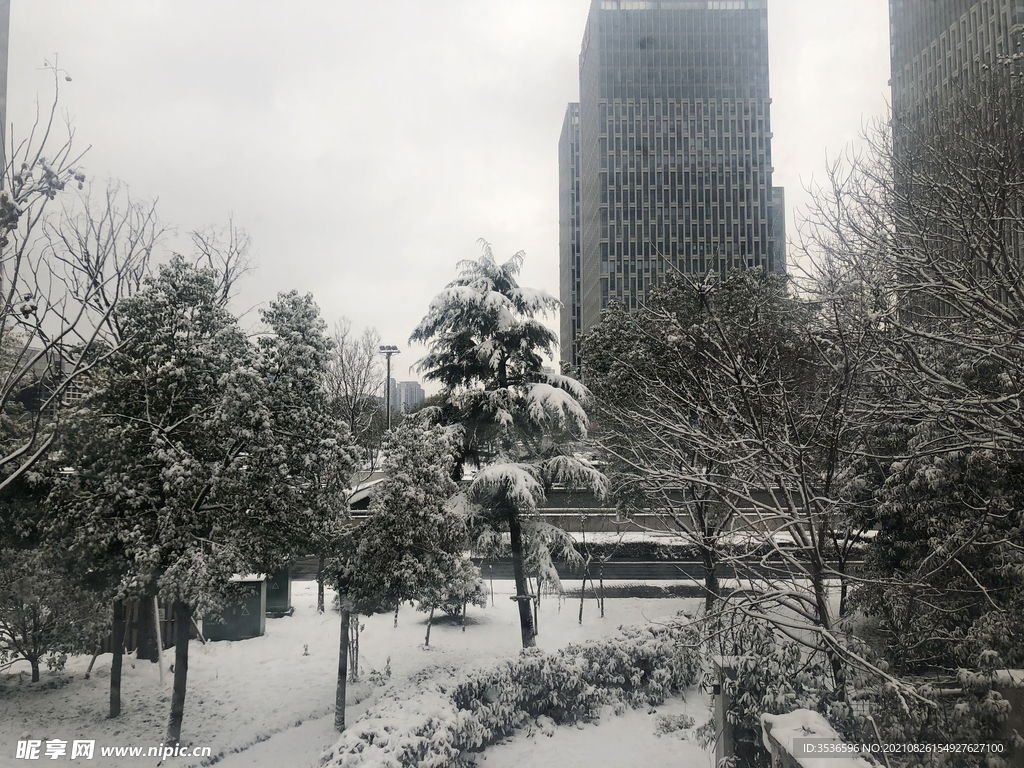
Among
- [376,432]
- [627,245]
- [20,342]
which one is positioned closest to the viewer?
[20,342]

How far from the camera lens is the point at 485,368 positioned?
32.0ft

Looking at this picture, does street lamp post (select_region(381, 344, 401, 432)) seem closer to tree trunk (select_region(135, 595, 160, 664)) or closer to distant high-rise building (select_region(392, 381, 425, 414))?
distant high-rise building (select_region(392, 381, 425, 414))

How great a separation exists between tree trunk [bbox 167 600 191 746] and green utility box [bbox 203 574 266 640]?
7.57ft

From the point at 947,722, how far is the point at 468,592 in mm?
5422

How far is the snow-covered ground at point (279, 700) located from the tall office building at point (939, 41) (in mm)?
7853

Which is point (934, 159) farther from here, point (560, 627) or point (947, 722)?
point (560, 627)

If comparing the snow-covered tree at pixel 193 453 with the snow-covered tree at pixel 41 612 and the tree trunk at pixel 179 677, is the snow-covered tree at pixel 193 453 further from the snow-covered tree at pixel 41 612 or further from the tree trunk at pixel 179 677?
the snow-covered tree at pixel 41 612

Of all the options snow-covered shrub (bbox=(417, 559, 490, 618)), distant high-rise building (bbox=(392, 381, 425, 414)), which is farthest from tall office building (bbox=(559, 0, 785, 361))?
snow-covered shrub (bbox=(417, 559, 490, 618))

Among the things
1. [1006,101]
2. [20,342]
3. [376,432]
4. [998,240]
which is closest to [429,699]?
[998,240]

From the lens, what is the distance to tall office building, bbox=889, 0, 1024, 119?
6.45m

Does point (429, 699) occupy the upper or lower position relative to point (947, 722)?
lower

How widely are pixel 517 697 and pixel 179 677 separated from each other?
3867 mm

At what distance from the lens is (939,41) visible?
23.5 ft

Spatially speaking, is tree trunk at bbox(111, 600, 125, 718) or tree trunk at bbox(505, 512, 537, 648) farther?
tree trunk at bbox(505, 512, 537, 648)
